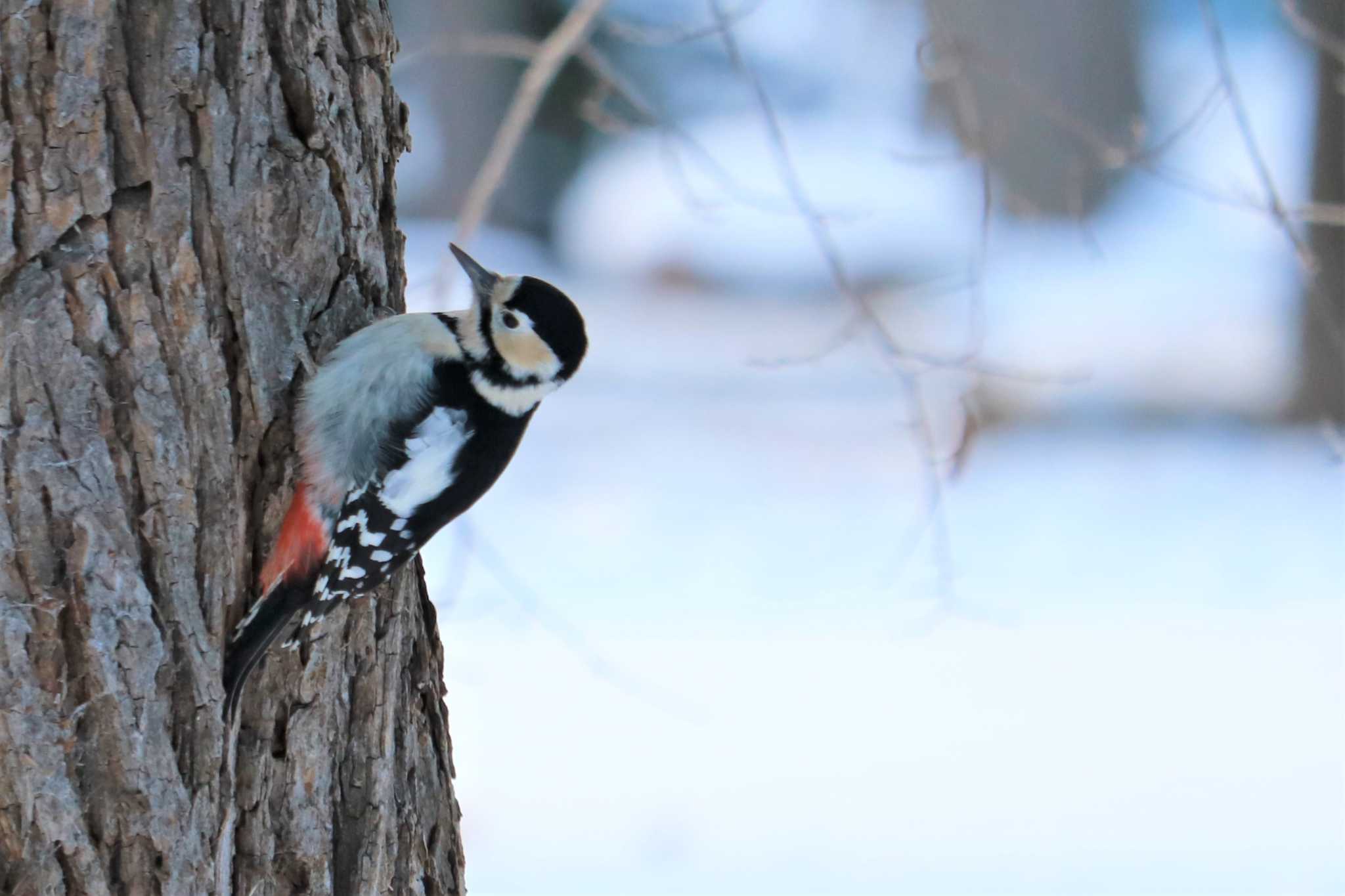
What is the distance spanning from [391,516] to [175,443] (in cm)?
46

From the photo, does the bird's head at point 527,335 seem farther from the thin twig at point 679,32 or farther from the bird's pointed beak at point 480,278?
the thin twig at point 679,32

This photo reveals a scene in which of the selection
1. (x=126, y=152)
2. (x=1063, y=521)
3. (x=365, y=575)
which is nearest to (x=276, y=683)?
(x=365, y=575)

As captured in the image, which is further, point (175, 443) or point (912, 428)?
point (912, 428)

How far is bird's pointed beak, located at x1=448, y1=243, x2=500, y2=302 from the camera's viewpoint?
9.60 ft

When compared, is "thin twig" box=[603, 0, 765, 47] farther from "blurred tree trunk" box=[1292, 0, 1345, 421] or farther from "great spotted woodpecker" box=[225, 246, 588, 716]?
"blurred tree trunk" box=[1292, 0, 1345, 421]

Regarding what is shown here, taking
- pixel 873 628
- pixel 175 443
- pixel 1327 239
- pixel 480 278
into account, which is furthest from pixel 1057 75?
pixel 175 443

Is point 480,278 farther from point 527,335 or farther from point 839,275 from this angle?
point 839,275

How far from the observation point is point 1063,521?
684cm

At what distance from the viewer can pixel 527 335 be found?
282cm

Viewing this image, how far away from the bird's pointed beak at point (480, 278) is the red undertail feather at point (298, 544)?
2.50ft

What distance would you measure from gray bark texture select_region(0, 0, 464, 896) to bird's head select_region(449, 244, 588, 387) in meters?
0.47

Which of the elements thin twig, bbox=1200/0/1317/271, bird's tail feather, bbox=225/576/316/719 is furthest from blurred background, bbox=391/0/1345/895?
bird's tail feather, bbox=225/576/316/719

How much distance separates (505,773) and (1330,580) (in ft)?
12.7

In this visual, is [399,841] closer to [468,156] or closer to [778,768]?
[778,768]
